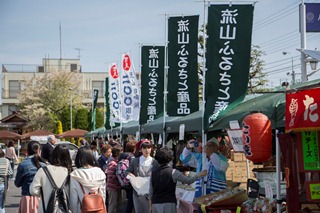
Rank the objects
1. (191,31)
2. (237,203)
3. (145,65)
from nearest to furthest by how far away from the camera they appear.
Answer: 1. (237,203)
2. (191,31)
3. (145,65)

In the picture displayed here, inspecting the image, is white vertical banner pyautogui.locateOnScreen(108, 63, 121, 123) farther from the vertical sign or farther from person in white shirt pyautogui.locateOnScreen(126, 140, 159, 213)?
person in white shirt pyautogui.locateOnScreen(126, 140, 159, 213)

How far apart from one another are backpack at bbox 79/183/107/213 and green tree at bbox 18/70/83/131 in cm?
5644

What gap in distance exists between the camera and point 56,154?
768 cm

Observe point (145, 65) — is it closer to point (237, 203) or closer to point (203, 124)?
point (203, 124)

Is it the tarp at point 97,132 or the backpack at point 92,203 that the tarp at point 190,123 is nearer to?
the backpack at point 92,203

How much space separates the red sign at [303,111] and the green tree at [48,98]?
189 ft

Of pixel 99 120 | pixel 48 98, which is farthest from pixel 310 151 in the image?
pixel 48 98

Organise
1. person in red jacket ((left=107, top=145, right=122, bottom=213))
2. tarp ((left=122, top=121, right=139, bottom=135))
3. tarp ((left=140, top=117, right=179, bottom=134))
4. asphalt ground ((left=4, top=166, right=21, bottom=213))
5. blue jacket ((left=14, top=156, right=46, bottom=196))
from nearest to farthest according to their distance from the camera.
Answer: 1. blue jacket ((left=14, top=156, right=46, bottom=196))
2. person in red jacket ((left=107, top=145, right=122, bottom=213))
3. tarp ((left=140, top=117, right=179, bottom=134))
4. asphalt ground ((left=4, top=166, right=21, bottom=213))
5. tarp ((left=122, top=121, right=139, bottom=135))

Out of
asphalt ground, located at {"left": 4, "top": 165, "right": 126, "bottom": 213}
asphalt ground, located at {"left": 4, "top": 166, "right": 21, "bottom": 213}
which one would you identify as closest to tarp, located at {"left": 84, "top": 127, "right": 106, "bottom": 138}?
asphalt ground, located at {"left": 4, "top": 165, "right": 126, "bottom": 213}

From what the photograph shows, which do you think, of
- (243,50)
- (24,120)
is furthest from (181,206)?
(24,120)

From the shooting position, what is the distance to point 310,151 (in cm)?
670

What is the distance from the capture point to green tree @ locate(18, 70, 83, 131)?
63.5m

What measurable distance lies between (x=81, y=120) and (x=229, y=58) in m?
53.9

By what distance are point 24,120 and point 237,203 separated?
207 ft
